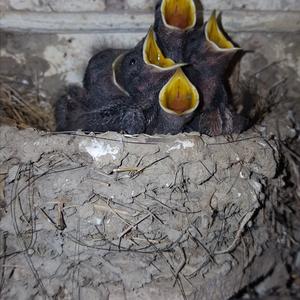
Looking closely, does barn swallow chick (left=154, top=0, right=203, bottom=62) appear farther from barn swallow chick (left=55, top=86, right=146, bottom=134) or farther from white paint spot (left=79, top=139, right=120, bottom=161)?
white paint spot (left=79, top=139, right=120, bottom=161)

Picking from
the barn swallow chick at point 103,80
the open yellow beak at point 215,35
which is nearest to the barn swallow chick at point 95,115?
the barn swallow chick at point 103,80

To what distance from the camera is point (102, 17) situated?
74.8 inches

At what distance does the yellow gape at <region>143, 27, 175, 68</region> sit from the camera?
5.60 ft

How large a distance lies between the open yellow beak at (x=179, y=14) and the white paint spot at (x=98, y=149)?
0.55 metres

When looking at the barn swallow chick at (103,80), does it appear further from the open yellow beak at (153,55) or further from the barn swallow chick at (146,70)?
the open yellow beak at (153,55)

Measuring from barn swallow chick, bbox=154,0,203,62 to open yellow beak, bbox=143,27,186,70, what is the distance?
81 mm

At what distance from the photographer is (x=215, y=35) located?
182cm

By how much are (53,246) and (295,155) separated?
1.02 meters

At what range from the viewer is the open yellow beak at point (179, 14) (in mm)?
1764

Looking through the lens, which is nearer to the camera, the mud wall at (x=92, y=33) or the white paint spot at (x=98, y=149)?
the white paint spot at (x=98, y=149)

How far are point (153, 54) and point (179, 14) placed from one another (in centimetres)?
19

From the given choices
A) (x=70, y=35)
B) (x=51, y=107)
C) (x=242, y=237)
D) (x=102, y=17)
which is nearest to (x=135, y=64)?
(x=102, y=17)

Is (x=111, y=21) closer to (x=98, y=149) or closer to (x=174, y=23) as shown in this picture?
(x=174, y=23)

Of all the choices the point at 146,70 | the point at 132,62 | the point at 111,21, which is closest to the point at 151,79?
the point at 146,70
